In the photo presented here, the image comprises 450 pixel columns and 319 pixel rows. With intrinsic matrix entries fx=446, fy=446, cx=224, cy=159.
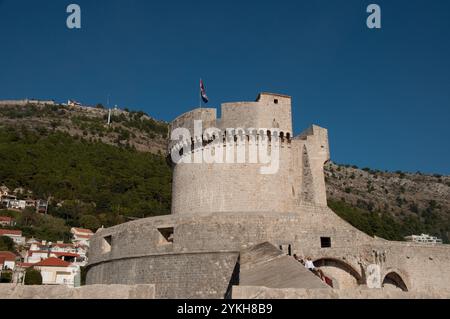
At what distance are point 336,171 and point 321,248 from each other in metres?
91.9

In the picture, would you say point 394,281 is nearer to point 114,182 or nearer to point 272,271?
point 272,271

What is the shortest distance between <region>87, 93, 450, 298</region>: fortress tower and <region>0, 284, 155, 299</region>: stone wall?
258 cm

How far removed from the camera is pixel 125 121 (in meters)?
114

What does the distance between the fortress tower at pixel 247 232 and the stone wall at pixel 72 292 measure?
2578 mm

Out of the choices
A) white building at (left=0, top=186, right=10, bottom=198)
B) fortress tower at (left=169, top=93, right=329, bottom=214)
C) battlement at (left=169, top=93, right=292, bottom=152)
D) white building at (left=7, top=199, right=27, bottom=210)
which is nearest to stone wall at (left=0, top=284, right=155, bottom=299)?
fortress tower at (left=169, top=93, right=329, bottom=214)

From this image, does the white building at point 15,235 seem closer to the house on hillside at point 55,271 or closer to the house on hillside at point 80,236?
the house on hillside at point 80,236

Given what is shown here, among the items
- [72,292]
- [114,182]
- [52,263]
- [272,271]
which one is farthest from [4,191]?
[72,292]

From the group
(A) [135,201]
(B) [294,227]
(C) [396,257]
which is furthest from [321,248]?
(A) [135,201]

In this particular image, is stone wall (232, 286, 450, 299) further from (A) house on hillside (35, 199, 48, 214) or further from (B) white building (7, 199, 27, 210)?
(B) white building (7, 199, 27, 210)

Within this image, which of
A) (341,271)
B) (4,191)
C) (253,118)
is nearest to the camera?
(341,271)

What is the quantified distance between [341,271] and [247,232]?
10.4 feet

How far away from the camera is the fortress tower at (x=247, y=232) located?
12.0m

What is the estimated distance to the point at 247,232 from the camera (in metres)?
12.3

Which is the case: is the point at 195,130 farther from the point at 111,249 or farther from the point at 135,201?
the point at 135,201
